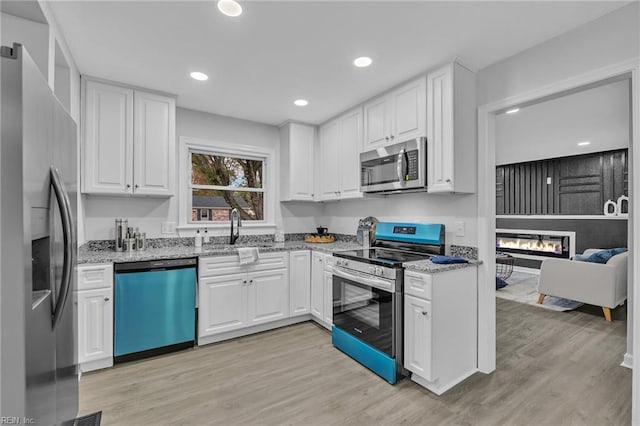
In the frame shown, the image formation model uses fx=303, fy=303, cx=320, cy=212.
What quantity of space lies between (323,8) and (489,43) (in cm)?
127

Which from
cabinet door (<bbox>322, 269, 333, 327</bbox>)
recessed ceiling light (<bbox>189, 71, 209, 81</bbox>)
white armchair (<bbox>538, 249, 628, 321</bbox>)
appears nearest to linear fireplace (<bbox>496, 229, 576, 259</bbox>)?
white armchair (<bbox>538, 249, 628, 321</bbox>)

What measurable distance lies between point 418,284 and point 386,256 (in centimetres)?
54

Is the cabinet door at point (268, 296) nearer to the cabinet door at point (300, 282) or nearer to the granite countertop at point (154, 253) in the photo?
the cabinet door at point (300, 282)

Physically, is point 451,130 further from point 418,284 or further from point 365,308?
point 365,308

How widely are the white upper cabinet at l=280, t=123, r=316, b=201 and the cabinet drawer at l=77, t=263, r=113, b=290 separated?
2.13 m

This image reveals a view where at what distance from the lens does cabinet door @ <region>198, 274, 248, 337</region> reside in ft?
9.74

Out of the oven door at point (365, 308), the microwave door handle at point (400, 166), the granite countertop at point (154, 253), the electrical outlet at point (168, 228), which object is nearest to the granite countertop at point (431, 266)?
the oven door at point (365, 308)

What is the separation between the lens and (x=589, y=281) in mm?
3791

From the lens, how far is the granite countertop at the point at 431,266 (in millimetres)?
2218

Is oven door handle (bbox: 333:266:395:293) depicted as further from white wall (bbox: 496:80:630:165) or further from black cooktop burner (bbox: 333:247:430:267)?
white wall (bbox: 496:80:630:165)

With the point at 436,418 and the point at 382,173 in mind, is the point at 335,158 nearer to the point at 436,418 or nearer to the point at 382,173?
the point at 382,173

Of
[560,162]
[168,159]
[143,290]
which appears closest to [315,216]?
[168,159]

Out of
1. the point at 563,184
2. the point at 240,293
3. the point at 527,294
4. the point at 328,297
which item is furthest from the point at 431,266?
the point at 563,184

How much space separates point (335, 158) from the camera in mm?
3811
